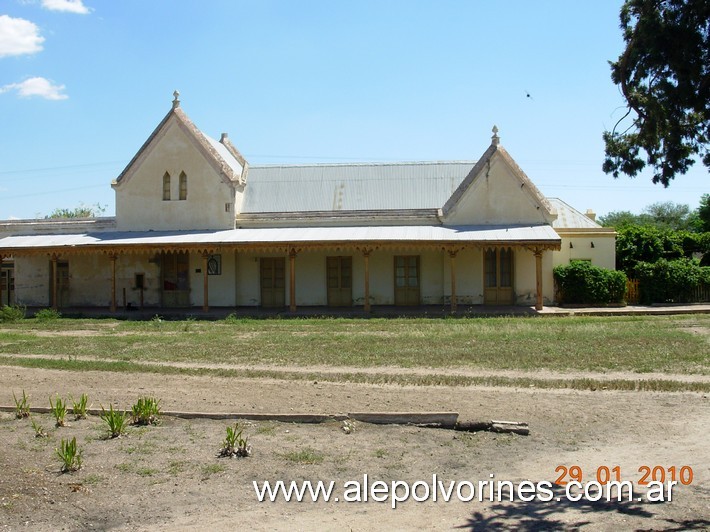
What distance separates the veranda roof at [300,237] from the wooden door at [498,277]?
1.19 metres

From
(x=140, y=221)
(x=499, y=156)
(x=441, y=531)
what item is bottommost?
(x=441, y=531)

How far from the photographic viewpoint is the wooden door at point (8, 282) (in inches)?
1180

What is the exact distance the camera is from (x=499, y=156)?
85.6ft

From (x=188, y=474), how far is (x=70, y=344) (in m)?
11.2

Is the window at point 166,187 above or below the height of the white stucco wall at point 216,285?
above

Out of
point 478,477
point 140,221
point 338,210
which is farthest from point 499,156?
point 478,477

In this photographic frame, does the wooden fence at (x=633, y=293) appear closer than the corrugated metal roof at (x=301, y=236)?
No

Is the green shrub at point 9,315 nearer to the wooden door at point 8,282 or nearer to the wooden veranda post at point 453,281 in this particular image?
the wooden door at point 8,282

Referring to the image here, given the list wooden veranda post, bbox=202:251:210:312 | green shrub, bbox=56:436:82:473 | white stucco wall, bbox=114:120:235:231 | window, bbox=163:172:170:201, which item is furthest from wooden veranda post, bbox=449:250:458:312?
green shrub, bbox=56:436:82:473

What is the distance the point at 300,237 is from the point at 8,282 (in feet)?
45.9

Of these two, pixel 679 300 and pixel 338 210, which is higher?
pixel 338 210

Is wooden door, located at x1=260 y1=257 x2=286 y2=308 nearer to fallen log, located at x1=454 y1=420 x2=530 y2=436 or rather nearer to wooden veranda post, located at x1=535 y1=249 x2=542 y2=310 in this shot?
wooden veranda post, located at x1=535 y1=249 x2=542 y2=310

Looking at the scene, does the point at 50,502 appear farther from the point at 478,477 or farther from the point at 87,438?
the point at 478,477

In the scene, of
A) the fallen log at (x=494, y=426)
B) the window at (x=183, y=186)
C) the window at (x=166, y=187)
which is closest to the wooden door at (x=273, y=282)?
the window at (x=183, y=186)
